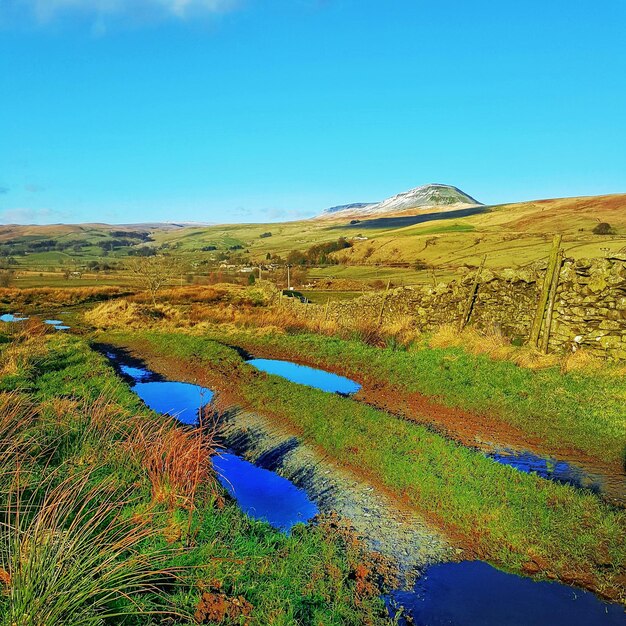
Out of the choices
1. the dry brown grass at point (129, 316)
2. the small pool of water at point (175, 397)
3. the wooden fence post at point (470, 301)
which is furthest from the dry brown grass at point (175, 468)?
the dry brown grass at point (129, 316)

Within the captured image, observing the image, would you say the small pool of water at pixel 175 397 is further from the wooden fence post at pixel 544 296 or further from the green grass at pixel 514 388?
the wooden fence post at pixel 544 296

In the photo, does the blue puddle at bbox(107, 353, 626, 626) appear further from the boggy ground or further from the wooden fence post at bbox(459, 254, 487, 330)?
the wooden fence post at bbox(459, 254, 487, 330)

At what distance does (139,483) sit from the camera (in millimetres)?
6258

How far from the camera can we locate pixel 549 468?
332 inches

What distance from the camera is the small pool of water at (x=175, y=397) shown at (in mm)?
12211

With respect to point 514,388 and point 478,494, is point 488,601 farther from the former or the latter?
point 514,388

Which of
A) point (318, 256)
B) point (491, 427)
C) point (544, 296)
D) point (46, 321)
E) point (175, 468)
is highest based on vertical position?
point (544, 296)

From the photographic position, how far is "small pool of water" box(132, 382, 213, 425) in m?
12.2

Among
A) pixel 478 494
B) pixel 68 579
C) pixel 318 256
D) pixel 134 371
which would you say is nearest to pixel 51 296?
pixel 134 371

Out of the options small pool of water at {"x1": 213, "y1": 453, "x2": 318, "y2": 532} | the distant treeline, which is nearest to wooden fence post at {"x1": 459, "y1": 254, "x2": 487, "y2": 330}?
small pool of water at {"x1": 213, "y1": 453, "x2": 318, "y2": 532}

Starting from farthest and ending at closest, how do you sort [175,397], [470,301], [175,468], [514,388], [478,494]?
1. [470,301]
2. [175,397]
3. [514,388]
4. [478,494]
5. [175,468]

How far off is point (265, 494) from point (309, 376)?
26.9ft

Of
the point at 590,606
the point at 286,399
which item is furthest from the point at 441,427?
the point at 590,606

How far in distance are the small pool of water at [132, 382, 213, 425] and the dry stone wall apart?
10.2m
